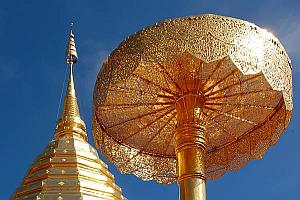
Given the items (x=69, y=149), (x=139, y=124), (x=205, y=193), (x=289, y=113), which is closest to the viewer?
(x=205, y=193)

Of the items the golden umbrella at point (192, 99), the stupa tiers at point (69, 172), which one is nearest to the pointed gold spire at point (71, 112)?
the stupa tiers at point (69, 172)

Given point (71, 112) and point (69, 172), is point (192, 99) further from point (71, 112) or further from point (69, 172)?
point (71, 112)

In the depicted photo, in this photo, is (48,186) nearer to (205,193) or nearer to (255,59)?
(205,193)

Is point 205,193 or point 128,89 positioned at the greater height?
point 128,89

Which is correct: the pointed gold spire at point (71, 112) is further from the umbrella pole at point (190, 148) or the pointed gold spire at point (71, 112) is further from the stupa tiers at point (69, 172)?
the umbrella pole at point (190, 148)

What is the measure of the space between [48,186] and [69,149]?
982 millimetres

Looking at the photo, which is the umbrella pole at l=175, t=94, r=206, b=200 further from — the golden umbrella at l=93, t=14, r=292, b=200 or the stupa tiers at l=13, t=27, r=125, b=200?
the stupa tiers at l=13, t=27, r=125, b=200

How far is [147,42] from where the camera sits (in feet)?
30.4

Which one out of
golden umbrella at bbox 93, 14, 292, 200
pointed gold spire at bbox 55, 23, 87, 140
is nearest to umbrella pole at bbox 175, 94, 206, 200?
golden umbrella at bbox 93, 14, 292, 200

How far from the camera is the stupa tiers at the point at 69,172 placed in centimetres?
1076

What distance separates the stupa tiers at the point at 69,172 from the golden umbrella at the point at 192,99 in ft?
1.82

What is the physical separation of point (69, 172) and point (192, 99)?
2.39 metres

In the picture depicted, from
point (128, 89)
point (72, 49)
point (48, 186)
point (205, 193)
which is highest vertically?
point (72, 49)

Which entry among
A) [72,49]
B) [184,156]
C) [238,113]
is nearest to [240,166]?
[238,113]
